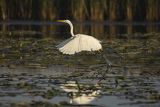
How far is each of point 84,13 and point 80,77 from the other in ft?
59.3


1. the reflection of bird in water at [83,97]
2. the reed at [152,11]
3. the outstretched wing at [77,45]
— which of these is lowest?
the reflection of bird in water at [83,97]

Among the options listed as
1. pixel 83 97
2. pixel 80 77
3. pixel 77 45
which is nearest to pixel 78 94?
pixel 83 97

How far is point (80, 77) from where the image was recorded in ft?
34.7

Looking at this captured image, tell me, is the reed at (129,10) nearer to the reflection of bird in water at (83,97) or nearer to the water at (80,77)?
the water at (80,77)

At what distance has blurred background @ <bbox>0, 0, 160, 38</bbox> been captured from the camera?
27.7 m

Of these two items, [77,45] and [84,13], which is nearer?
[77,45]

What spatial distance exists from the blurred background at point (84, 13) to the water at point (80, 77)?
1129cm

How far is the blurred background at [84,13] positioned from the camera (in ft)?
90.9

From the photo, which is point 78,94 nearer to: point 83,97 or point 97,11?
point 83,97

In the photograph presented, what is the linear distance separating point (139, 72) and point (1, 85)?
2883 millimetres

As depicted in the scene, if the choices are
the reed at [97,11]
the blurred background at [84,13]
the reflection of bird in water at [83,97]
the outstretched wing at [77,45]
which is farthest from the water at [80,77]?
the blurred background at [84,13]

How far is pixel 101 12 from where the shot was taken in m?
28.1

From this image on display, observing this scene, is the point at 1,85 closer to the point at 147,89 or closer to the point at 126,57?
the point at 147,89

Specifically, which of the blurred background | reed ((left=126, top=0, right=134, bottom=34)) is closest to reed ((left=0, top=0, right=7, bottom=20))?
the blurred background
